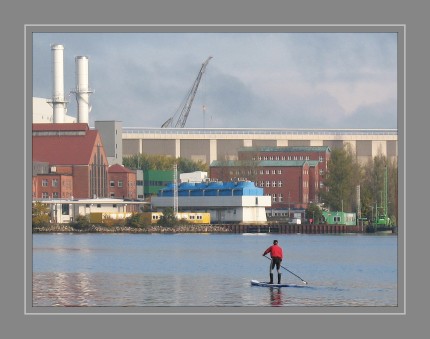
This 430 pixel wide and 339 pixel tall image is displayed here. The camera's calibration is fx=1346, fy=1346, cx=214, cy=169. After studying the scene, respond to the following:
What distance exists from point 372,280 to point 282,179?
60.7 meters

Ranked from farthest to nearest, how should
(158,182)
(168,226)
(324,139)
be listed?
(324,139) → (158,182) → (168,226)

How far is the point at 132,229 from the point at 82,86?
17192 mm

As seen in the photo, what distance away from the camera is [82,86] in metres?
87.8

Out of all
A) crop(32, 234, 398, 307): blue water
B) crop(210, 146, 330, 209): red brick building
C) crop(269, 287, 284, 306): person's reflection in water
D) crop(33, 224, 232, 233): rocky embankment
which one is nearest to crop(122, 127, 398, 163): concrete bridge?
crop(210, 146, 330, 209): red brick building

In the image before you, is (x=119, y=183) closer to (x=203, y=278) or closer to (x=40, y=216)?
(x=40, y=216)

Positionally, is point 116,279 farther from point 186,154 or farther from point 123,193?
point 186,154

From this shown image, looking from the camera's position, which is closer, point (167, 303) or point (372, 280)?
point (167, 303)

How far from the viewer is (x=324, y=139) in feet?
331

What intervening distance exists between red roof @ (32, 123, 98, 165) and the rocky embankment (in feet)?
31.4

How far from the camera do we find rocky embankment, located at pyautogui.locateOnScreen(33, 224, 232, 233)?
70812 millimetres

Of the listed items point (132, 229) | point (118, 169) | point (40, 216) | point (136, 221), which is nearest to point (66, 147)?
point (118, 169)

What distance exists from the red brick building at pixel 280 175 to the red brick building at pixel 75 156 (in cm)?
887

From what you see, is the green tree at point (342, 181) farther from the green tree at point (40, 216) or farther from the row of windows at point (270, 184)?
the green tree at point (40, 216)

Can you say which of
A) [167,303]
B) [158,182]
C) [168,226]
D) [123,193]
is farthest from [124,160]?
[167,303]
